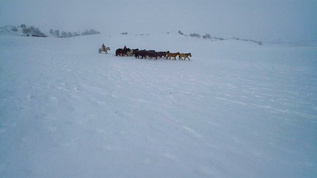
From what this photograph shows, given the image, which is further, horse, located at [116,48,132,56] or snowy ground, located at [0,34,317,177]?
horse, located at [116,48,132,56]

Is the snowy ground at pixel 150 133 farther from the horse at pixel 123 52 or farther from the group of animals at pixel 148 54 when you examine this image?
the horse at pixel 123 52

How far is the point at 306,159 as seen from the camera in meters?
2.48

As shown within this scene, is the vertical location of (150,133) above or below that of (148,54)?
below

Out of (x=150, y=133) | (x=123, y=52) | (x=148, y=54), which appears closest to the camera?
(x=150, y=133)

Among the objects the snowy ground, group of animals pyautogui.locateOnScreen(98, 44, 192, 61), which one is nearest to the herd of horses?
group of animals pyautogui.locateOnScreen(98, 44, 192, 61)

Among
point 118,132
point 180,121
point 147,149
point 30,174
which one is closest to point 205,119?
point 180,121

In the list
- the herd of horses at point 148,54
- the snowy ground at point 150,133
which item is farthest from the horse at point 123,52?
the snowy ground at point 150,133

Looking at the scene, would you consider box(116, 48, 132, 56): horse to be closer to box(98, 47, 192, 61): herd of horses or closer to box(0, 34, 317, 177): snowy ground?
box(98, 47, 192, 61): herd of horses

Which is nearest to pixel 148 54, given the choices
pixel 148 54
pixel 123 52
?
pixel 148 54

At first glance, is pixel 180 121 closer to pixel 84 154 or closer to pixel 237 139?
pixel 237 139

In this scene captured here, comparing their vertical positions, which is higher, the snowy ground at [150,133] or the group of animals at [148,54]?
the group of animals at [148,54]

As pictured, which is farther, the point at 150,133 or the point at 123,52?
the point at 123,52

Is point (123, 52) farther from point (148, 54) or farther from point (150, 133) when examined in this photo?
point (150, 133)

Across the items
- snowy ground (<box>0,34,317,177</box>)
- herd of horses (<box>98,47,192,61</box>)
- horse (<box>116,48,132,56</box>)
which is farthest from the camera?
horse (<box>116,48,132,56</box>)
